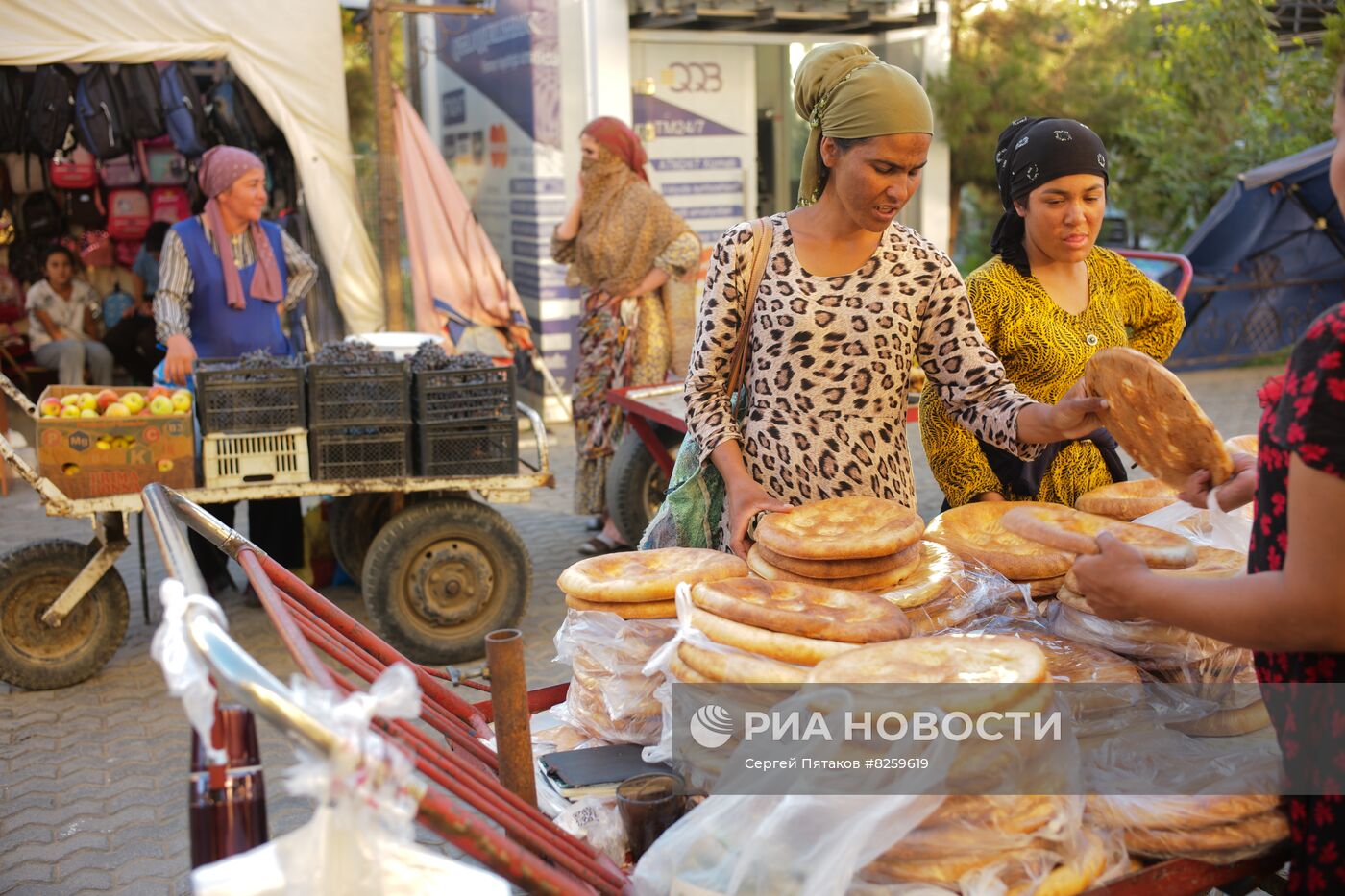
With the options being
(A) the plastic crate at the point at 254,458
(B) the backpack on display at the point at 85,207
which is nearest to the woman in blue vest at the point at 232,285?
(A) the plastic crate at the point at 254,458

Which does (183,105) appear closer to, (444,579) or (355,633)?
(444,579)

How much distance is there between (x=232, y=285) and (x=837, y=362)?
4101 millimetres

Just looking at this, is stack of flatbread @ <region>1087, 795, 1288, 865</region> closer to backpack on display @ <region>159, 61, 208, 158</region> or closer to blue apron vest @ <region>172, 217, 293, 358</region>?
blue apron vest @ <region>172, 217, 293, 358</region>

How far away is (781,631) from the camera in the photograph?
6.47ft

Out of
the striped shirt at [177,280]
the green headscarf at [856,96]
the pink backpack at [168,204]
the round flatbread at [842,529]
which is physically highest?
the pink backpack at [168,204]

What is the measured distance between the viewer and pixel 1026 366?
11.1ft

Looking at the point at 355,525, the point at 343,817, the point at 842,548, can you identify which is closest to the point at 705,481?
the point at 842,548

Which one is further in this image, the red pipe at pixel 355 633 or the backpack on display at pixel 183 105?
the backpack on display at pixel 183 105

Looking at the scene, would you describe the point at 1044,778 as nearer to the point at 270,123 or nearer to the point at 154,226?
the point at 270,123

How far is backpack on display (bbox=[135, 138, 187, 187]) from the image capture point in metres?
10.4

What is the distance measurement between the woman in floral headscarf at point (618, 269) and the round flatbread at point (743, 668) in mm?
4983

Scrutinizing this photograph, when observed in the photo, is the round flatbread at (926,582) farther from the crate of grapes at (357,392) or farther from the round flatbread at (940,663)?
the crate of grapes at (357,392)

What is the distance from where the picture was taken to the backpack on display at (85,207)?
10602 millimetres

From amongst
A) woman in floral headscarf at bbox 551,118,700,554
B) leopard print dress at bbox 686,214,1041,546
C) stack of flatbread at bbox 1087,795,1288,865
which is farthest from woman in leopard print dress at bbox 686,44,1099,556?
woman in floral headscarf at bbox 551,118,700,554
